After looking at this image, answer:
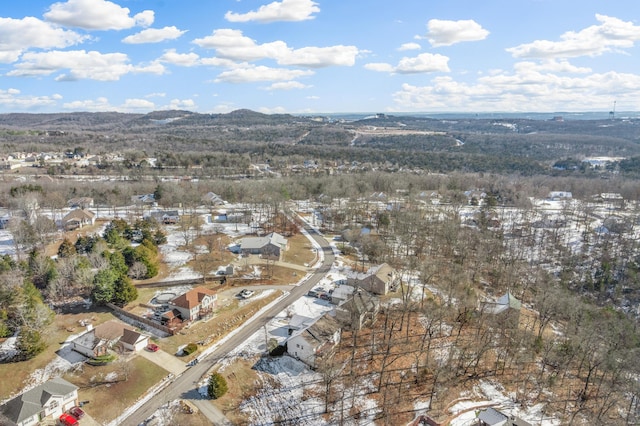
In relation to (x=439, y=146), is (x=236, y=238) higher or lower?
lower

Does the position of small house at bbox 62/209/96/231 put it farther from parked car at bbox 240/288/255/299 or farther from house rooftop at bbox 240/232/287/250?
parked car at bbox 240/288/255/299

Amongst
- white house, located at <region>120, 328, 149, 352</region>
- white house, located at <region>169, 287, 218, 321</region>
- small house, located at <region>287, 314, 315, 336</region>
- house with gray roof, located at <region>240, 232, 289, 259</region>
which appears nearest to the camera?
white house, located at <region>120, 328, 149, 352</region>

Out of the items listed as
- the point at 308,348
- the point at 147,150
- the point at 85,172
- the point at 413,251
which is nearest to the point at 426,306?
the point at 308,348

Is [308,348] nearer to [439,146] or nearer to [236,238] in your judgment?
[236,238]

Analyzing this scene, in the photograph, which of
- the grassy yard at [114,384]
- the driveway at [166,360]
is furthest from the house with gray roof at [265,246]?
the grassy yard at [114,384]

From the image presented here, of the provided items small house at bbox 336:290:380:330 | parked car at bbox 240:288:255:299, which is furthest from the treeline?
small house at bbox 336:290:380:330

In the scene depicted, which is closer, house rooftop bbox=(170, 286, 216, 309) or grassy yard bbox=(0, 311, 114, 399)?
grassy yard bbox=(0, 311, 114, 399)

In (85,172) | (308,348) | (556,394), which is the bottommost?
(556,394)

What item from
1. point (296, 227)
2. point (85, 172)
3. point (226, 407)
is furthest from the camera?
point (85, 172)

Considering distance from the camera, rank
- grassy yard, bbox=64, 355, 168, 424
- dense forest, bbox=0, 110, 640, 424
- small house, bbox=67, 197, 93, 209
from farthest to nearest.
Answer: small house, bbox=67, 197, 93, 209
dense forest, bbox=0, 110, 640, 424
grassy yard, bbox=64, 355, 168, 424
